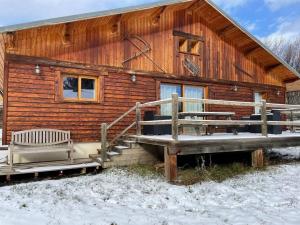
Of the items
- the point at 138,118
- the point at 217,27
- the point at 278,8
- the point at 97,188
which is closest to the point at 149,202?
the point at 97,188

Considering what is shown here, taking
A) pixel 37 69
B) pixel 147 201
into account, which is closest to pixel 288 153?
pixel 147 201

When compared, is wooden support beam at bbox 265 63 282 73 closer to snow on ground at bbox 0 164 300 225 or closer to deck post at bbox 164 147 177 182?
snow on ground at bbox 0 164 300 225

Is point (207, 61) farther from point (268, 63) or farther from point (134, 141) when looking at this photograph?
point (134, 141)

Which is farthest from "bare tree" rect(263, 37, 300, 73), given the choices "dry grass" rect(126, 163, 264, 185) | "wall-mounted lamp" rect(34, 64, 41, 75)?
"wall-mounted lamp" rect(34, 64, 41, 75)

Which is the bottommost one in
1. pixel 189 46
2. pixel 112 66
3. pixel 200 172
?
pixel 200 172

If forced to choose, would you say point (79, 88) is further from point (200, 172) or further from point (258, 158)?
point (258, 158)

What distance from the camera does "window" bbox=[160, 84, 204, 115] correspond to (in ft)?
36.7

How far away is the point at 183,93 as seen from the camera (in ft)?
38.0

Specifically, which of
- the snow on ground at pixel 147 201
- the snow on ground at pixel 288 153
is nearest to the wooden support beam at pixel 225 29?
the snow on ground at pixel 288 153

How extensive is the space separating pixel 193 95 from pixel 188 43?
2071 millimetres

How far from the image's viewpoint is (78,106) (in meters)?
9.42

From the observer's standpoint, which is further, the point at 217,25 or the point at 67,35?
the point at 217,25

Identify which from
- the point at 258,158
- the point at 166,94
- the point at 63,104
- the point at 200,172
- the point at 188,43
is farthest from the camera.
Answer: the point at 188,43

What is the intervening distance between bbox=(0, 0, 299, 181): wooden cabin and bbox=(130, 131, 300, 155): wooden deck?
2161 mm
